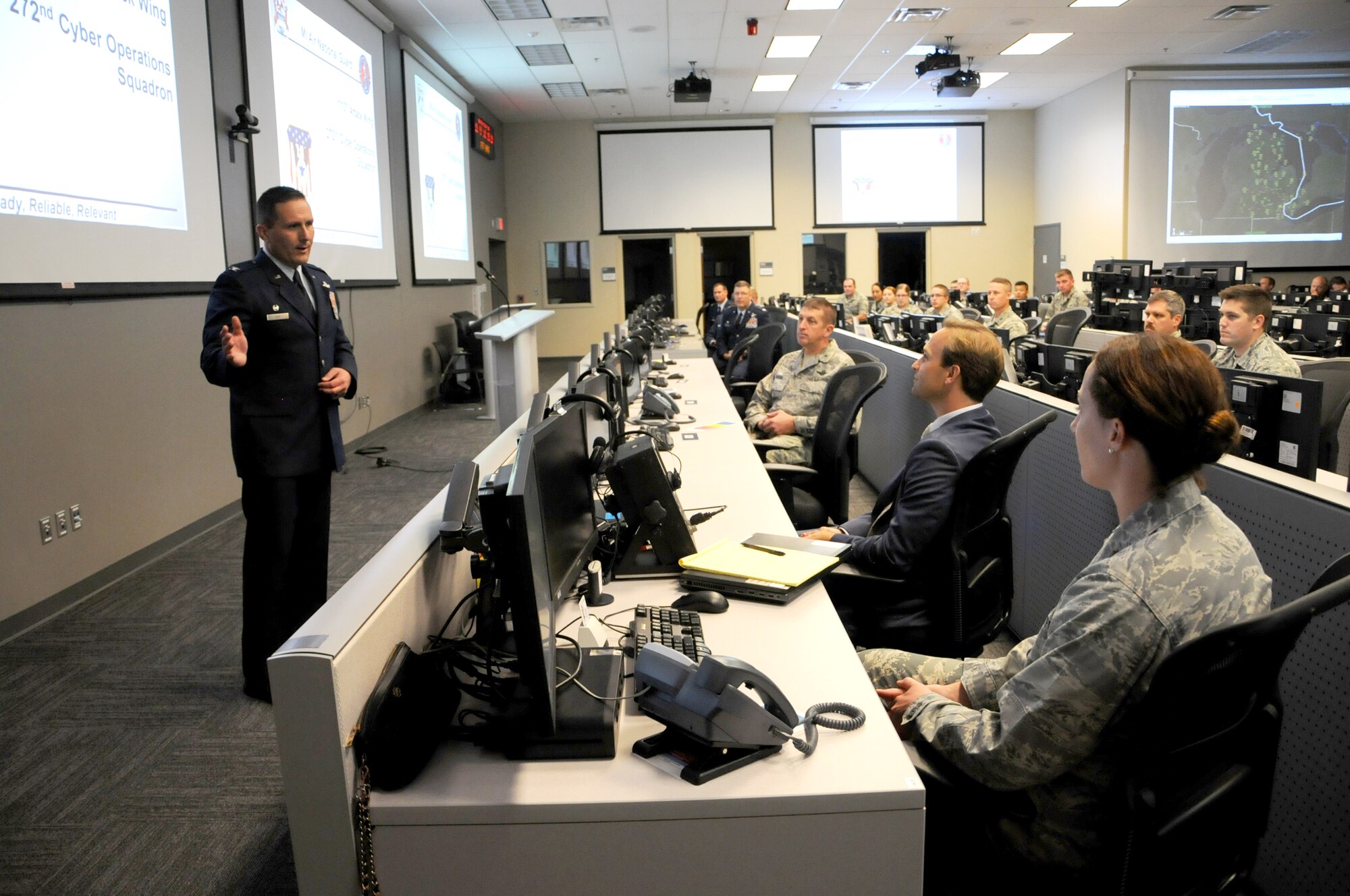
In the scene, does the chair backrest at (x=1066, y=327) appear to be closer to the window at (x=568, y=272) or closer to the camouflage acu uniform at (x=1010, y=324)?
the camouflage acu uniform at (x=1010, y=324)

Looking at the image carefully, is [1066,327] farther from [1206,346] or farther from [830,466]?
[830,466]

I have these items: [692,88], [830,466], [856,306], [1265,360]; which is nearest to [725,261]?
[856,306]

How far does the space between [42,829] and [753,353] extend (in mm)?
5214

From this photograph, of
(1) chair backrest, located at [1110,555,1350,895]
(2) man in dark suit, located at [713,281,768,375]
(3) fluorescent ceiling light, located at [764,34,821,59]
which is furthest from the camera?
(3) fluorescent ceiling light, located at [764,34,821,59]

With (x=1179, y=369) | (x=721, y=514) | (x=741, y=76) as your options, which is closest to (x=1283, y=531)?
(x=1179, y=369)

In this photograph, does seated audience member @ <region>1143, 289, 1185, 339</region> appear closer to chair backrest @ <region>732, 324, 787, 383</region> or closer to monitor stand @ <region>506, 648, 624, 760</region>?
chair backrest @ <region>732, 324, 787, 383</region>

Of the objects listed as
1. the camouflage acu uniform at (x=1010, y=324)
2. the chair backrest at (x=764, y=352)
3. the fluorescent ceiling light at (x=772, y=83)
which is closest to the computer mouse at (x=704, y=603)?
the chair backrest at (x=764, y=352)

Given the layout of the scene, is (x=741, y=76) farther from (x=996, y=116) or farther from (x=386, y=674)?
(x=386, y=674)

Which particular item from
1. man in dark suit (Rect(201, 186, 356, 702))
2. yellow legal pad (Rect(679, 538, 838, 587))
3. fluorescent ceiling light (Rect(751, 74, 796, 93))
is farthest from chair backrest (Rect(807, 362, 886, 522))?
fluorescent ceiling light (Rect(751, 74, 796, 93))

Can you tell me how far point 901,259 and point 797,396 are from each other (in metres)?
10.9

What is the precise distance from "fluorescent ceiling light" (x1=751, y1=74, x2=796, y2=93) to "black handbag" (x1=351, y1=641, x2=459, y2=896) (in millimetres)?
11005

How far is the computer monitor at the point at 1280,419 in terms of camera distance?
210cm

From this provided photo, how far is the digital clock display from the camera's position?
11.8 metres

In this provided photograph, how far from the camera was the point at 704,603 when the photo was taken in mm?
1767
